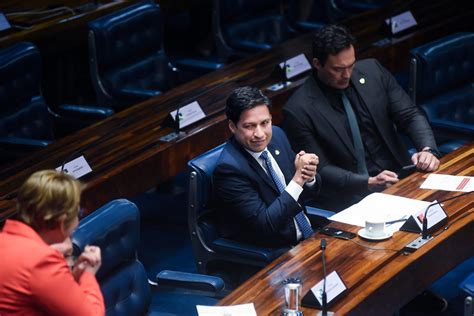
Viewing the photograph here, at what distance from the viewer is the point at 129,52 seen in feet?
19.0

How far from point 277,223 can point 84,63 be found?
3.40 metres

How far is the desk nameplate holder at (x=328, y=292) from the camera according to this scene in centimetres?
332

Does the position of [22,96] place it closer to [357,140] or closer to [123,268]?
[357,140]

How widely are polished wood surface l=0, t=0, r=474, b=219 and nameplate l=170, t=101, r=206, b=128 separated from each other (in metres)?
0.03

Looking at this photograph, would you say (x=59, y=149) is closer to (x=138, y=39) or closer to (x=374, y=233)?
(x=138, y=39)

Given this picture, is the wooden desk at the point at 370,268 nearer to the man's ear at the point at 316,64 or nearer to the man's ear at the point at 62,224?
the man's ear at the point at 62,224

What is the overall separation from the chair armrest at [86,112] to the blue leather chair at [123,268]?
179 centimetres

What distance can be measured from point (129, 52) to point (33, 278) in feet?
10.5

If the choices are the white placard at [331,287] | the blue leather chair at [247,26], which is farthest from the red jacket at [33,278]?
the blue leather chair at [247,26]

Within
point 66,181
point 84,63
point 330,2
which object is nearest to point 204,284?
point 66,181

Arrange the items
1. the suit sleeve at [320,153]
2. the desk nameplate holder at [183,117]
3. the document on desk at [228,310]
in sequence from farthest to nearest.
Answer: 1. the desk nameplate holder at [183,117]
2. the suit sleeve at [320,153]
3. the document on desk at [228,310]

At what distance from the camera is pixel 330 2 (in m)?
7.43

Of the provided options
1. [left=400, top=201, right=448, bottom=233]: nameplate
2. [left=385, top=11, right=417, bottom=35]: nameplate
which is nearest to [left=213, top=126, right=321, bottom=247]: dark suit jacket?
[left=400, top=201, right=448, bottom=233]: nameplate

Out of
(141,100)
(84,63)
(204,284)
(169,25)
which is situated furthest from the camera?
(169,25)
